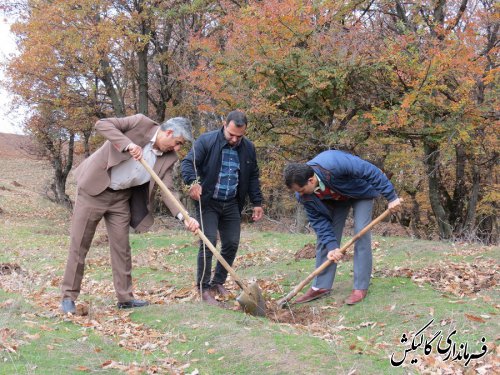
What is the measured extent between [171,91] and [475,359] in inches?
742

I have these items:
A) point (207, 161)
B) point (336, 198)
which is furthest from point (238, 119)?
point (336, 198)

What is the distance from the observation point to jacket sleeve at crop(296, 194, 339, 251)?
616 centimetres

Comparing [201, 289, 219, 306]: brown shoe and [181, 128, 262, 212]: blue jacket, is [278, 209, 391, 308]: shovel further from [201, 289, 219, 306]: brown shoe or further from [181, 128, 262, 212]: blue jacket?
[181, 128, 262, 212]: blue jacket

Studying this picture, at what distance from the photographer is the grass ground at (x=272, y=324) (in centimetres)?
438

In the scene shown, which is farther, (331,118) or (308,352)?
(331,118)

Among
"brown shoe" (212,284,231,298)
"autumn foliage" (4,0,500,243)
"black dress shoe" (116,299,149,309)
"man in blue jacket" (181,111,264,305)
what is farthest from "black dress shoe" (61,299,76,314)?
"autumn foliage" (4,0,500,243)

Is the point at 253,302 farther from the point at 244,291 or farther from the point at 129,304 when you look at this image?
the point at 129,304

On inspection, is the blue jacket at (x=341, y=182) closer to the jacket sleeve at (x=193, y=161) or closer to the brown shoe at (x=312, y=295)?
the brown shoe at (x=312, y=295)

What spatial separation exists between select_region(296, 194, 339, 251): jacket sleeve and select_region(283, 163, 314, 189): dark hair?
0.56 meters

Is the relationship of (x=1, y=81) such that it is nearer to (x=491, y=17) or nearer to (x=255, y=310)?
(x=491, y=17)

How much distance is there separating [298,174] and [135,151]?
1.64 meters

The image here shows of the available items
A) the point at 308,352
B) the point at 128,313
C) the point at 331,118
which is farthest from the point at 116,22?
the point at 308,352

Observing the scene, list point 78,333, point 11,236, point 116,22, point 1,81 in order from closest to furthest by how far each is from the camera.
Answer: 1. point 78,333
2. point 11,236
3. point 116,22
4. point 1,81

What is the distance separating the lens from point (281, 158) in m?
14.4
